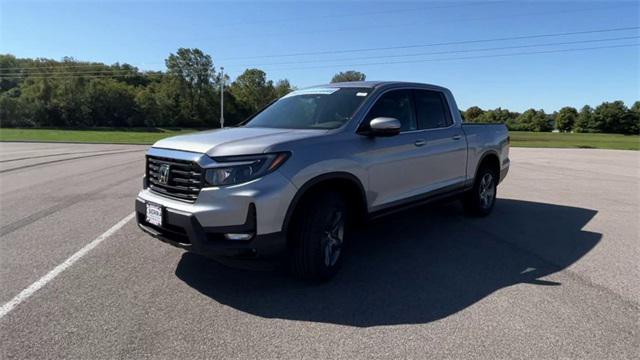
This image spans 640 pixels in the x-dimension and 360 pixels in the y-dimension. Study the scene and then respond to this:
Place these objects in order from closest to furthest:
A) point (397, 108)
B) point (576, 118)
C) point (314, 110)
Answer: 1. point (314, 110)
2. point (397, 108)
3. point (576, 118)

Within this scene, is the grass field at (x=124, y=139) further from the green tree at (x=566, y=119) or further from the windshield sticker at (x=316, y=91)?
the green tree at (x=566, y=119)

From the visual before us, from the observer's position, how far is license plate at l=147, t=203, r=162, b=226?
3.80m

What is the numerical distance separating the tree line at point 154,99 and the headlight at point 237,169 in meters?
75.7

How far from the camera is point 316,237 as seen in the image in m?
3.82

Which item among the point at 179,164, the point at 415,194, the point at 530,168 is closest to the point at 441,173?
the point at 415,194

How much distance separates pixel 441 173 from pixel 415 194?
0.67 meters

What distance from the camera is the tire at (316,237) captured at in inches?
149

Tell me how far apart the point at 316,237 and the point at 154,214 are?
1.48m

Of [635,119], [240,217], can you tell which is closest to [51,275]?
[240,217]

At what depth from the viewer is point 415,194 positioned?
5148 mm

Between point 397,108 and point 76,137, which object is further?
point 76,137

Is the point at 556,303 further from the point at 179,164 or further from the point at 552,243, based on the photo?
the point at 179,164

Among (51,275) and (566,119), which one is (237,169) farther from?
(566,119)

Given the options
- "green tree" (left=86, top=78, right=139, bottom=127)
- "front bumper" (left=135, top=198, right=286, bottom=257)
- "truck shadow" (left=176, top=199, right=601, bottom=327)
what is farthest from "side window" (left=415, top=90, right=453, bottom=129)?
"green tree" (left=86, top=78, right=139, bottom=127)
